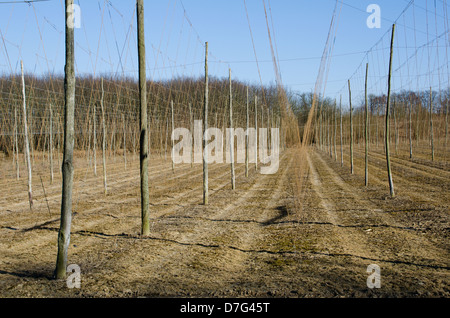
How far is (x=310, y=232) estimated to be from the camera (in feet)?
29.8

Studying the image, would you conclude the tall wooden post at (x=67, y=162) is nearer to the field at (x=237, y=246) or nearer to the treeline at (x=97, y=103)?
the field at (x=237, y=246)

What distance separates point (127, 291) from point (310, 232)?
5092 mm

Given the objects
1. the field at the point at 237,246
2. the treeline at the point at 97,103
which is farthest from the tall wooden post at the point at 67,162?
the treeline at the point at 97,103

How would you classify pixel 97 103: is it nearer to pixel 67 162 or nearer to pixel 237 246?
pixel 237 246

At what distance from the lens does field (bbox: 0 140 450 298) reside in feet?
17.3

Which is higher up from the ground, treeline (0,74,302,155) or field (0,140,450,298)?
treeline (0,74,302,155)

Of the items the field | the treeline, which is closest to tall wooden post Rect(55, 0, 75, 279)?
the field

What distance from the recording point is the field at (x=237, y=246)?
208 inches

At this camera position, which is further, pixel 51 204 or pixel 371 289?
pixel 51 204

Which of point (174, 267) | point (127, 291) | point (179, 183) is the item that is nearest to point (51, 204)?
point (179, 183)

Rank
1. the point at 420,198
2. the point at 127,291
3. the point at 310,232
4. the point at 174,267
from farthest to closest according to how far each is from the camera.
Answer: the point at 420,198, the point at 310,232, the point at 174,267, the point at 127,291

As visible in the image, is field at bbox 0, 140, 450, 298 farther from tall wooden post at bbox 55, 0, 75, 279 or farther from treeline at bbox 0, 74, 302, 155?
treeline at bbox 0, 74, 302, 155
